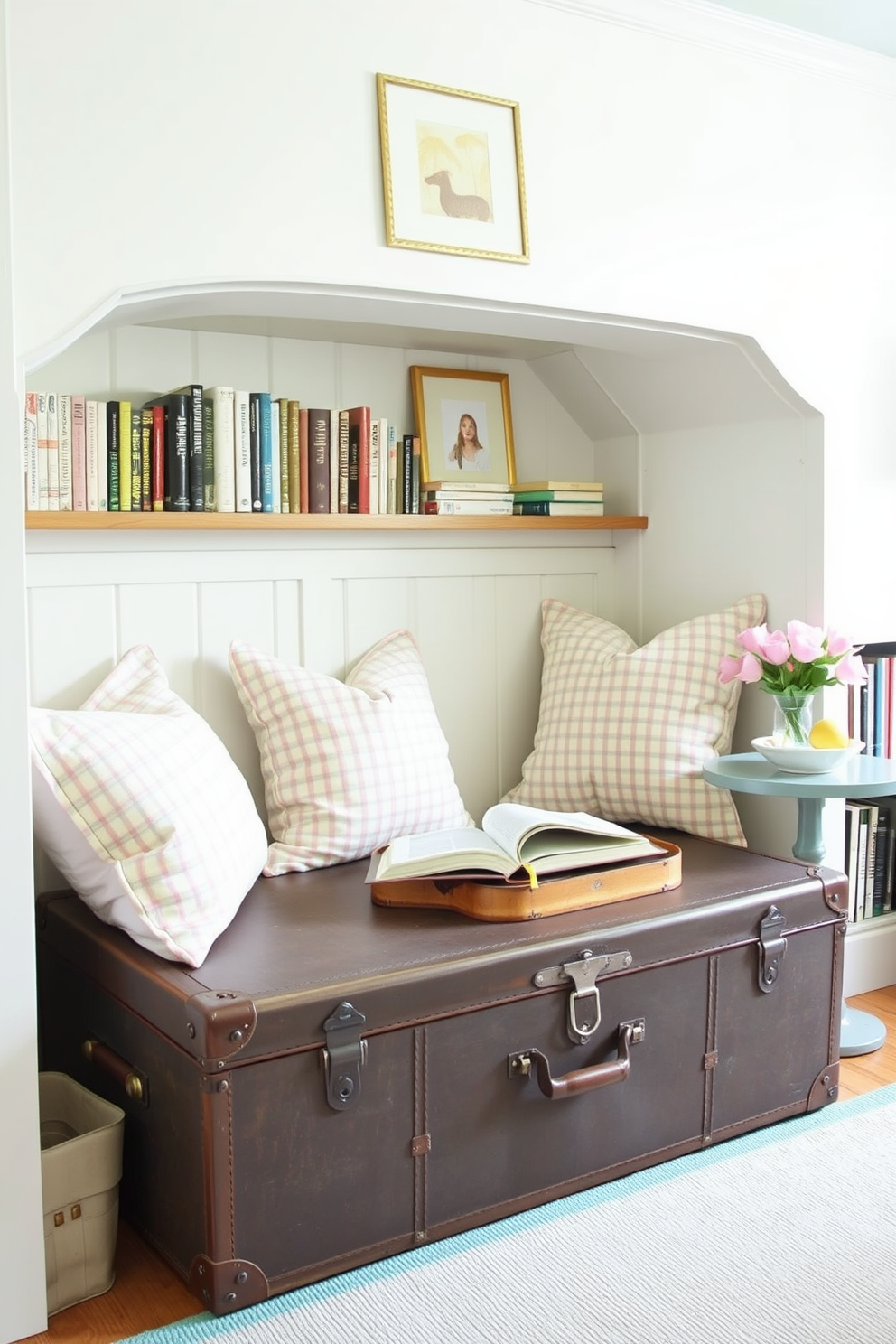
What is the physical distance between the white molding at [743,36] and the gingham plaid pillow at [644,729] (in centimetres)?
122

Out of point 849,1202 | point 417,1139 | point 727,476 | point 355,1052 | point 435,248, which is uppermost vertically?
point 435,248

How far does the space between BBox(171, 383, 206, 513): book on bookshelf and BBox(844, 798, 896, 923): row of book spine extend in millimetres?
1805

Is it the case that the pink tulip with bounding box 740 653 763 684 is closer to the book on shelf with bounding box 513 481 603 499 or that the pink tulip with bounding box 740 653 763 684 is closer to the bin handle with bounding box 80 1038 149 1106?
the book on shelf with bounding box 513 481 603 499

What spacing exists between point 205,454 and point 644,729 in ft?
3.80

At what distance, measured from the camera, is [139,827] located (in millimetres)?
2037

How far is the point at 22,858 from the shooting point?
1858 mm

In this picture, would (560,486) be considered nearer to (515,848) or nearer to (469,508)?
(469,508)

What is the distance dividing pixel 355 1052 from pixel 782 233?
79.1 inches

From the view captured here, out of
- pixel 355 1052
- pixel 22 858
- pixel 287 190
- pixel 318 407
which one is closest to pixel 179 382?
pixel 318 407

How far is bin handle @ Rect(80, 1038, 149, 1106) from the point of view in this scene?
2016mm

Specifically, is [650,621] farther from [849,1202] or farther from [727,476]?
[849,1202]

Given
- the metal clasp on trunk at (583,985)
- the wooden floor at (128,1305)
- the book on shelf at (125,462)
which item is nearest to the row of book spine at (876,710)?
the metal clasp on trunk at (583,985)

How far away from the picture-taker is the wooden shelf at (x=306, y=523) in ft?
7.93

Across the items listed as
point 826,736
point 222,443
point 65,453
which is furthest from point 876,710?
point 65,453
